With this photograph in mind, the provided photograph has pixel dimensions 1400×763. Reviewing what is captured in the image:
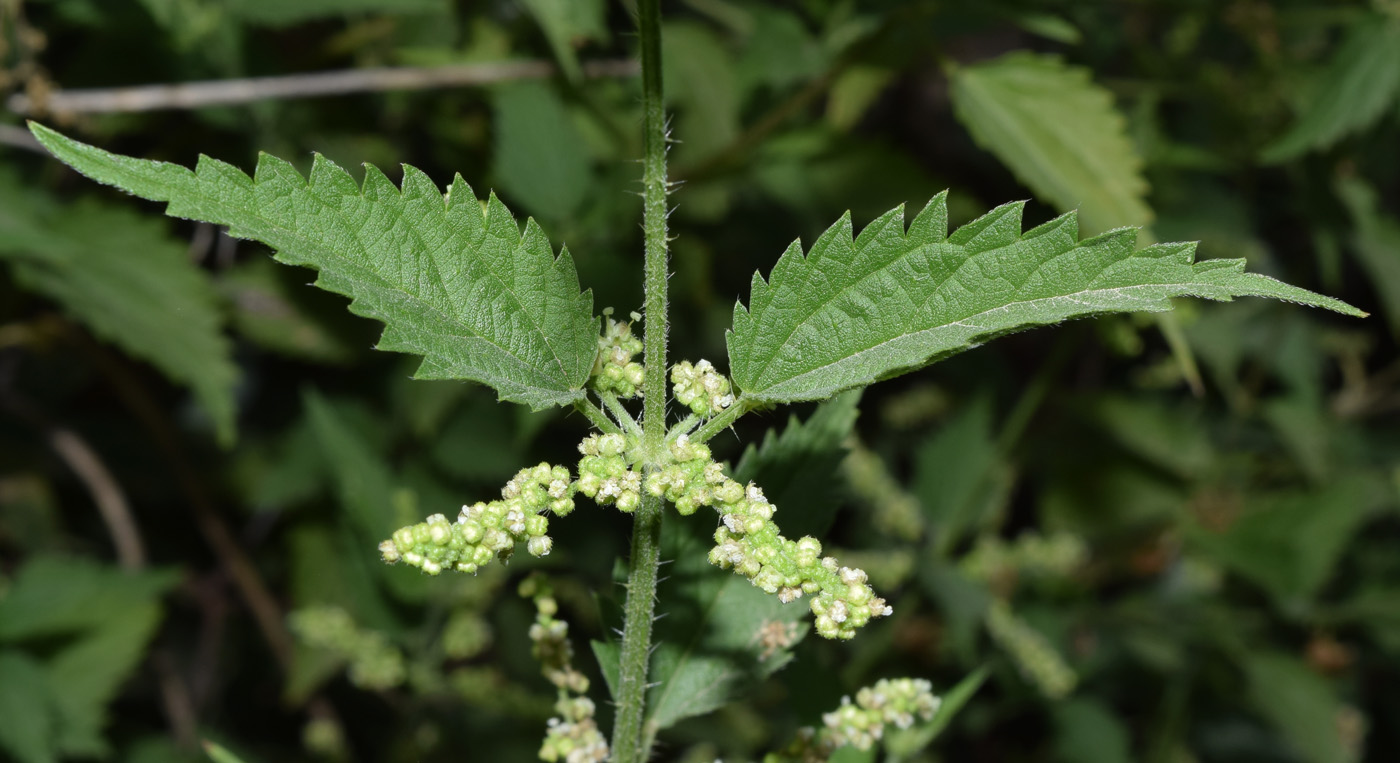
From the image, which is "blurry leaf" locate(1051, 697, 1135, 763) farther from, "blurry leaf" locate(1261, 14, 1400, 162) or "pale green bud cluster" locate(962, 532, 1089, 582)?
"blurry leaf" locate(1261, 14, 1400, 162)

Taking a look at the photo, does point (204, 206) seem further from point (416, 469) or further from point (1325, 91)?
point (1325, 91)

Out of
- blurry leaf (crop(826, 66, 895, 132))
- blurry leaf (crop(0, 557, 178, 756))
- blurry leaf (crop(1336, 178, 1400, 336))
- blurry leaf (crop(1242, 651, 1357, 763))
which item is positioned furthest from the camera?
blurry leaf (crop(1242, 651, 1357, 763))

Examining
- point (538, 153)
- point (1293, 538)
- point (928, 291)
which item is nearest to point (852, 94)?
point (538, 153)

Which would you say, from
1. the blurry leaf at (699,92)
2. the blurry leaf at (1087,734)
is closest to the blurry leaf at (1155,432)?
the blurry leaf at (1087,734)

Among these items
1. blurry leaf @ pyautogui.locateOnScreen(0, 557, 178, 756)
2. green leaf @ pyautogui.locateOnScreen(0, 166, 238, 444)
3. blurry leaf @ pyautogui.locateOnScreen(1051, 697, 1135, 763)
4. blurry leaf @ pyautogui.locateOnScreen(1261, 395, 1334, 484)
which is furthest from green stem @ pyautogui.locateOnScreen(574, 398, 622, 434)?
blurry leaf @ pyautogui.locateOnScreen(1261, 395, 1334, 484)

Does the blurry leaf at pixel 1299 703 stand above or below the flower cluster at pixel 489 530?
above

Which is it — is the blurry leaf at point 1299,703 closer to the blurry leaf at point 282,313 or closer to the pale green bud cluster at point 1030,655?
the pale green bud cluster at point 1030,655

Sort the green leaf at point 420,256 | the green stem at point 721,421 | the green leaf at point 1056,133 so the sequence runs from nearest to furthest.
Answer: the green leaf at point 420,256 < the green stem at point 721,421 < the green leaf at point 1056,133
